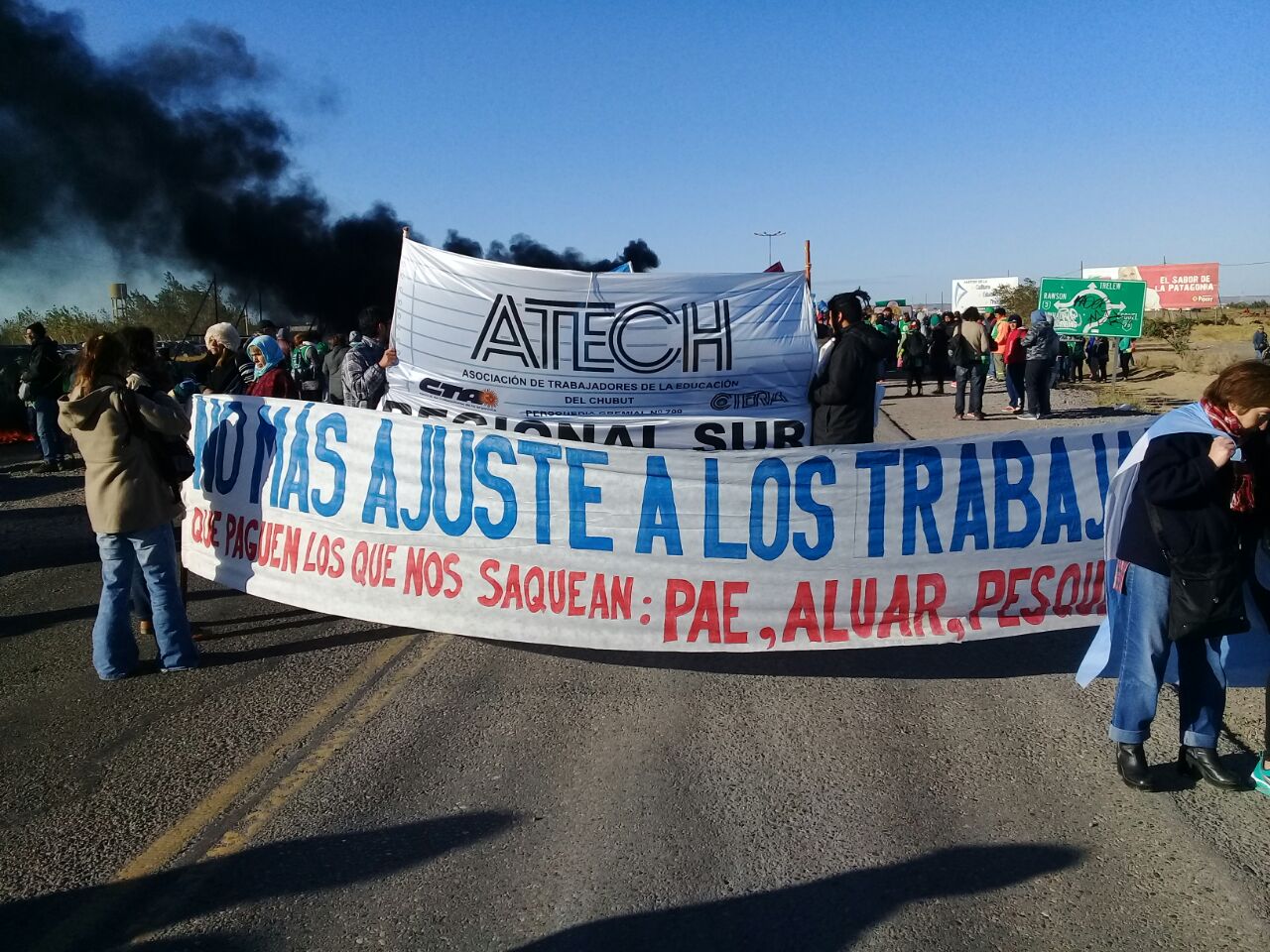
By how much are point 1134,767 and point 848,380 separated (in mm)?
3255

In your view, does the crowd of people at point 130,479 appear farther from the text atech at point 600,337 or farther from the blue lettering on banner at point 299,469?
the text atech at point 600,337

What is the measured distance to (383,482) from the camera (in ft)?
18.2

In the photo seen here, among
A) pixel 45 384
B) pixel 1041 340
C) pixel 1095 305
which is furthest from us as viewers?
pixel 1095 305

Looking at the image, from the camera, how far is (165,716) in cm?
470

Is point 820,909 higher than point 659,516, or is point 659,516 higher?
point 659,516

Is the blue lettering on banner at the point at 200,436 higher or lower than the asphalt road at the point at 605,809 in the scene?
higher

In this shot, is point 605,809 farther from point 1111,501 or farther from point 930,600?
point 1111,501

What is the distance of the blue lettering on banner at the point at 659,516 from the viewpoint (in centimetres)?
513

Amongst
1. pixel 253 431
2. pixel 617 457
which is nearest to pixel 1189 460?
pixel 617 457

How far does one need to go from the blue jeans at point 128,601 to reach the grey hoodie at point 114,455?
3.4 inches

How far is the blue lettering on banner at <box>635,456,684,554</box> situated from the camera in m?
5.13

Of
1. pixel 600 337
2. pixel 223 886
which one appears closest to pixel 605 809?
pixel 223 886

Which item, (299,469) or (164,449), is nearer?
(164,449)

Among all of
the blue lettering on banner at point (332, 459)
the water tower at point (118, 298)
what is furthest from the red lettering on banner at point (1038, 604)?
the water tower at point (118, 298)
